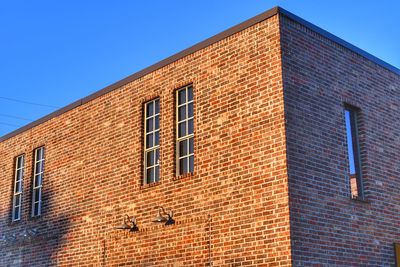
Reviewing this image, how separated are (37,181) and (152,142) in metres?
4.86

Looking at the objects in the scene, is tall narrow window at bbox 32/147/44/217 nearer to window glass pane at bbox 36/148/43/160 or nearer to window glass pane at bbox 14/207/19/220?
window glass pane at bbox 36/148/43/160

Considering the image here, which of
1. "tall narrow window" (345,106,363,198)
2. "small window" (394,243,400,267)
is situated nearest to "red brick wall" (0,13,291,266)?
"tall narrow window" (345,106,363,198)

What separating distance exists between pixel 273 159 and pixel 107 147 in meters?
5.28

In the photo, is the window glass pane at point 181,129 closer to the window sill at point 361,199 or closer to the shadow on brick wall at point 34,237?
the window sill at point 361,199

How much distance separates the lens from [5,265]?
17234mm

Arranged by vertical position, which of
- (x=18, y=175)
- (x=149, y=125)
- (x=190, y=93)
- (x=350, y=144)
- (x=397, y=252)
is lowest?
(x=397, y=252)

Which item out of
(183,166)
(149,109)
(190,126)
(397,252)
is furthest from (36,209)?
(397,252)

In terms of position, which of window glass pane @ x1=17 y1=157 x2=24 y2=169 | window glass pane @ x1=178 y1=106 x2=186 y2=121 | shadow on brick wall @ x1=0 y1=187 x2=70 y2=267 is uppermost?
window glass pane @ x1=17 y1=157 x2=24 y2=169

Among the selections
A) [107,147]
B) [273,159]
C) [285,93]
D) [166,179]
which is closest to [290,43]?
[285,93]

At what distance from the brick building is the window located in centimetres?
3

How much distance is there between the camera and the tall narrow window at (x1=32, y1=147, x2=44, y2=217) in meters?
16.7

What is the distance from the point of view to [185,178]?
12.5 metres

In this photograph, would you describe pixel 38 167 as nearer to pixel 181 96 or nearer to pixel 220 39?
pixel 181 96

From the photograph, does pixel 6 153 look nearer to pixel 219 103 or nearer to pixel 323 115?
pixel 219 103
